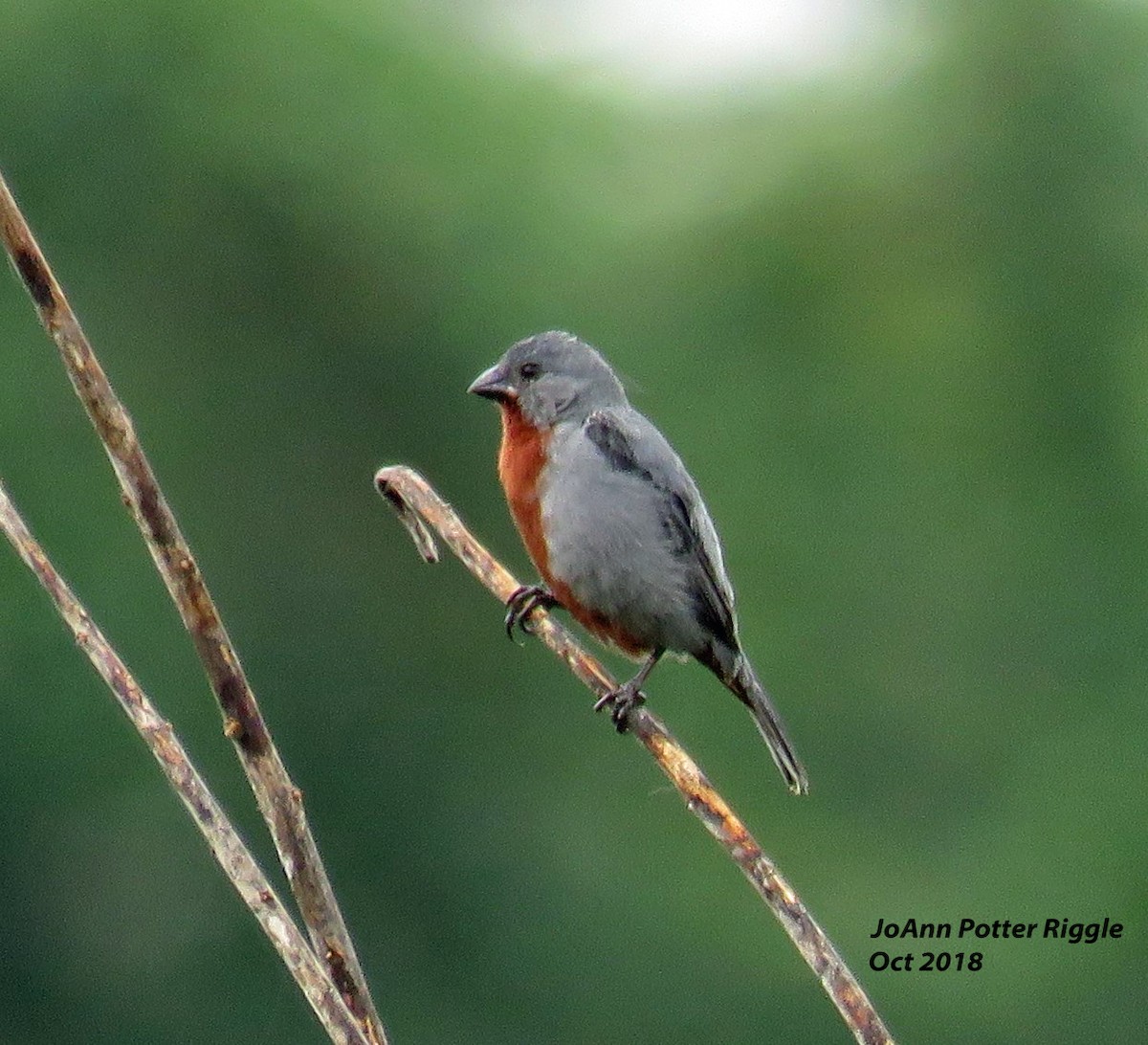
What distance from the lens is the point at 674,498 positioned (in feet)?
20.5

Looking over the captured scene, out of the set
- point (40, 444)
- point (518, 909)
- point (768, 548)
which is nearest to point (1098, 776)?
point (768, 548)

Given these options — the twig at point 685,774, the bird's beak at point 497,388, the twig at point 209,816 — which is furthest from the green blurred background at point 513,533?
the twig at point 209,816

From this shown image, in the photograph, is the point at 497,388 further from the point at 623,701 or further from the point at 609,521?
the point at 623,701

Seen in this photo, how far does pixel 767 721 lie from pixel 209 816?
124 inches

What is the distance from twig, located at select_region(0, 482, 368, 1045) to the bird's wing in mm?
3172

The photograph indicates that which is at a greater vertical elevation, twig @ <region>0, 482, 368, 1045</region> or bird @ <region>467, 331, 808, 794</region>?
bird @ <region>467, 331, 808, 794</region>

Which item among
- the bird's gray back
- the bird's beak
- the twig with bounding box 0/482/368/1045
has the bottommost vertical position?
the twig with bounding box 0/482/368/1045

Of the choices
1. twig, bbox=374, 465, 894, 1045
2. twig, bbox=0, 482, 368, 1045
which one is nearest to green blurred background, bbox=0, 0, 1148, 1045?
twig, bbox=374, 465, 894, 1045

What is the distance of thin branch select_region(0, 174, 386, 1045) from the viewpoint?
312 cm

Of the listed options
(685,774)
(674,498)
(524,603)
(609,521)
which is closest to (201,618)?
(685,774)

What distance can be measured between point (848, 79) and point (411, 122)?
211 inches

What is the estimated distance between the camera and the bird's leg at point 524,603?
476 cm

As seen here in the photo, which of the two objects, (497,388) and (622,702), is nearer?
(622,702)

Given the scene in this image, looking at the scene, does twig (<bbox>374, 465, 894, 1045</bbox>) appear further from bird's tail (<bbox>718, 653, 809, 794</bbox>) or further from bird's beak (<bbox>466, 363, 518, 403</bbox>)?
bird's beak (<bbox>466, 363, 518, 403</bbox>)
